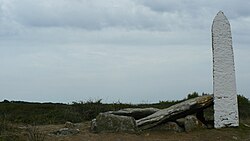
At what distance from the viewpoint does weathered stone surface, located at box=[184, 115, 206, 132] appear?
15984mm

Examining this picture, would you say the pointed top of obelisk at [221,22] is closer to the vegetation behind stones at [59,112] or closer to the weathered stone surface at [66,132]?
the weathered stone surface at [66,132]

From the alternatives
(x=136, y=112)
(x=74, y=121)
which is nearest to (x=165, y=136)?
(x=136, y=112)

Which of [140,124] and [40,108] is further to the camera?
[40,108]

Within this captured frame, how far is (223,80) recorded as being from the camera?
52.9 ft

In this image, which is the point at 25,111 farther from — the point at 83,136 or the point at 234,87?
the point at 234,87

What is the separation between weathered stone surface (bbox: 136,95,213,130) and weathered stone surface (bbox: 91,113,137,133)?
306 millimetres

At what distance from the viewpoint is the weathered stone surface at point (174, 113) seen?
16.0 meters

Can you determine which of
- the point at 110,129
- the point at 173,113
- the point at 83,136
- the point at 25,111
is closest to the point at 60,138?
the point at 83,136

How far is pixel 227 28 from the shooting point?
1630 cm

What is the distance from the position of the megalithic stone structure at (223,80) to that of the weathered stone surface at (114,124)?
2.64 meters

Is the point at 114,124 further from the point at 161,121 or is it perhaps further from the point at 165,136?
the point at 165,136

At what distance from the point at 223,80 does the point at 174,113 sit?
179cm

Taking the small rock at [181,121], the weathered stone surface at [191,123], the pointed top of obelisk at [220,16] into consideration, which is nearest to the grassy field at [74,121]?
the weathered stone surface at [191,123]

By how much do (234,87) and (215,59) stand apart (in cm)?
103
